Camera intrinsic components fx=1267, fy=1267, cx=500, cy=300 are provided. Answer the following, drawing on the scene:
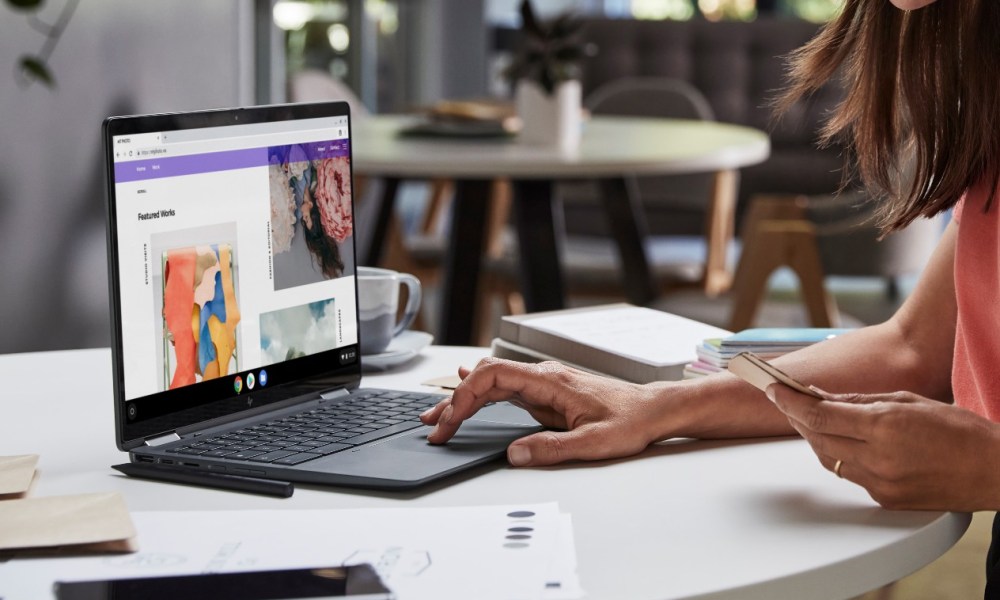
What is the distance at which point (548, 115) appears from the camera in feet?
10.5

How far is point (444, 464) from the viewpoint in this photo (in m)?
0.92

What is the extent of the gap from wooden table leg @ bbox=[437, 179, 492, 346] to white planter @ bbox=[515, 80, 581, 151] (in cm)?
18

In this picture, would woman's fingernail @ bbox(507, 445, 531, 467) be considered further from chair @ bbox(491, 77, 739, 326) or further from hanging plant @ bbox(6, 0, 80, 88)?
chair @ bbox(491, 77, 739, 326)

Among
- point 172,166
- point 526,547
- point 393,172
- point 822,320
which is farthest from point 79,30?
point 822,320

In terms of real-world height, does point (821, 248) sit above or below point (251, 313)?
below

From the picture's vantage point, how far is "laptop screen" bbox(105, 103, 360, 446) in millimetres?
928

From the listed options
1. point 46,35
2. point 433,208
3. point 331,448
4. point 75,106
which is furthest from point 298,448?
point 433,208

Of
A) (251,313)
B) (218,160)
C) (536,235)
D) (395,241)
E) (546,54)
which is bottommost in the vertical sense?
(395,241)

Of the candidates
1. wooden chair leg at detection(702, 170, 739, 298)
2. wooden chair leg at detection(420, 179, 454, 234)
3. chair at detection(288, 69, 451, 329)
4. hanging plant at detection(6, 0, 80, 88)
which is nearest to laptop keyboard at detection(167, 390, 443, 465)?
hanging plant at detection(6, 0, 80, 88)

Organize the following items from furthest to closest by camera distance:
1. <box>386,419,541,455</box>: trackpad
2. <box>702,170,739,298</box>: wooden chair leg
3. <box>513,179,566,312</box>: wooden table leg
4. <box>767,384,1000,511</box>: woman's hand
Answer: <box>702,170,739,298</box>: wooden chair leg < <box>513,179,566,312</box>: wooden table leg < <box>386,419,541,455</box>: trackpad < <box>767,384,1000,511</box>: woman's hand

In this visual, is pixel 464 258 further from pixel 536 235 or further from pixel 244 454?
pixel 244 454

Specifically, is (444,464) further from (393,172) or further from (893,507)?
(393,172)

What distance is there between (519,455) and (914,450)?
0.92 ft

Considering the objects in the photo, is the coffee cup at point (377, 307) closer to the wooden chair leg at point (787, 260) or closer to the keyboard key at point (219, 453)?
the keyboard key at point (219, 453)
